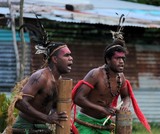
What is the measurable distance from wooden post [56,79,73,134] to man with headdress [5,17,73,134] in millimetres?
265

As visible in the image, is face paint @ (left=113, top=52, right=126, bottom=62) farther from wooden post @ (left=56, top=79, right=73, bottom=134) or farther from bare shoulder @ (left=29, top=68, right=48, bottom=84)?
wooden post @ (left=56, top=79, right=73, bottom=134)

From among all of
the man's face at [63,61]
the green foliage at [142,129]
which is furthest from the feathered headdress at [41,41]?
the green foliage at [142,129]

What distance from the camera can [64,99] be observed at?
6965 mm

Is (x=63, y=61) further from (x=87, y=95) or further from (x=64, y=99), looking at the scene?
(x=87, y=95)

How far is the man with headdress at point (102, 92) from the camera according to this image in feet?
27.5

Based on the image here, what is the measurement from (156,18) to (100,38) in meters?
1.61

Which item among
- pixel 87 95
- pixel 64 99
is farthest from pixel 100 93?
pixel 64 99

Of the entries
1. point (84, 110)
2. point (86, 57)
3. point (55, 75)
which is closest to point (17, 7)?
point (86, 57)

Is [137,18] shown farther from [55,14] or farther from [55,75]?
[55,75]

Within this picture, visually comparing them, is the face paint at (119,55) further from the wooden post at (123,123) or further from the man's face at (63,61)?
the man's face at (63,61)

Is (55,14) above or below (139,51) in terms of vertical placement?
above

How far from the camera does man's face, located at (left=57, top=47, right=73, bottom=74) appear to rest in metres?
7.41

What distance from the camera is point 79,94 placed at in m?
8.45

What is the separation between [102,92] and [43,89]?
1.35 metres
